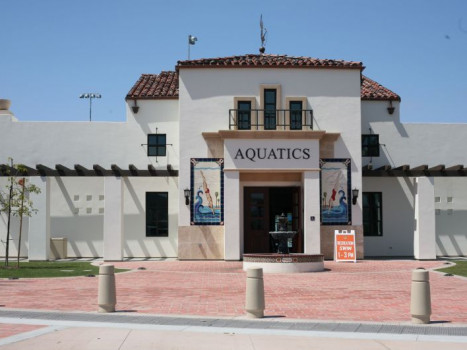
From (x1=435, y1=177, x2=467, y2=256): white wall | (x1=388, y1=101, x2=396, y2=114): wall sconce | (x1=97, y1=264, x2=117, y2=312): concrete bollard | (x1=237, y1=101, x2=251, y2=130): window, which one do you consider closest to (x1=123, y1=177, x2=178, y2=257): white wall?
(x1=237, y1=101, x2=251, y2=130): window

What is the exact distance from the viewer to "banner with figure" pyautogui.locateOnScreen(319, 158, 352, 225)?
27.8 meters

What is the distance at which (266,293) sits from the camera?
15922mm

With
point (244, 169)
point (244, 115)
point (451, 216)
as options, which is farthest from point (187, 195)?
point (451, 216)

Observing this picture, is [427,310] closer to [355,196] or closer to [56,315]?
[56,315]

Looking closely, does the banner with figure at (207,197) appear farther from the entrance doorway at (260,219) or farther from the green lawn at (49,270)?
the green lawn at (49,270)

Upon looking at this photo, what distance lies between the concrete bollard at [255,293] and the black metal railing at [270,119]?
16295mm

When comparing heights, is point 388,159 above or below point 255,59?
below

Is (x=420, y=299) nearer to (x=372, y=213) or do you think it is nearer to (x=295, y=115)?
(x=295, y=115)

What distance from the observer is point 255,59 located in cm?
2902

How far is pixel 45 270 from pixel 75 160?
881 cm

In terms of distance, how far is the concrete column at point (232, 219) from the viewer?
88.2 ft

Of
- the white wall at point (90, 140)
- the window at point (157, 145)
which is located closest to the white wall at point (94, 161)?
the white wall at point (90, 140)

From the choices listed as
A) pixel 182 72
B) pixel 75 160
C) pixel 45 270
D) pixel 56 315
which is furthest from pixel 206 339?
pixel 75 160

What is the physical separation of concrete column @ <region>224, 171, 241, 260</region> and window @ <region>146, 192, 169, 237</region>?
159 inches
